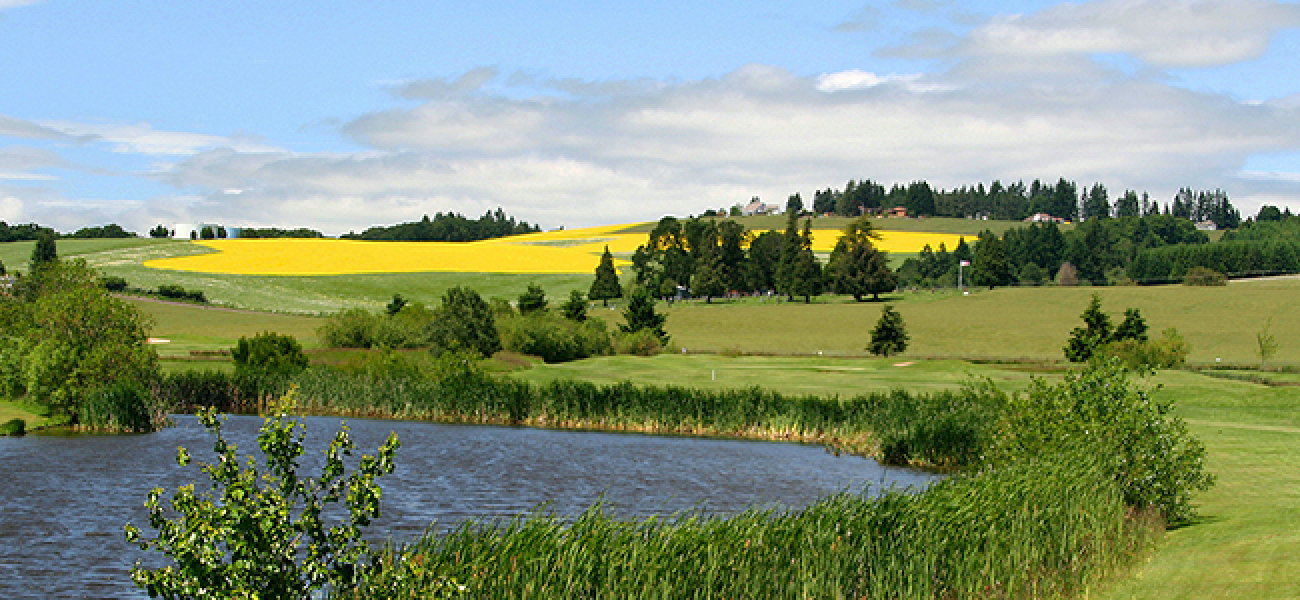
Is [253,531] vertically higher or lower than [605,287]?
lower

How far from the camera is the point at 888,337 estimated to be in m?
88.6

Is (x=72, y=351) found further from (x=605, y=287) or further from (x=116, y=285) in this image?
(x=605, y=287)

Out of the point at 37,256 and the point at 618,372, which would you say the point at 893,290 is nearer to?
the point at 618,372

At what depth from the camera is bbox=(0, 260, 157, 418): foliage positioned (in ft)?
151

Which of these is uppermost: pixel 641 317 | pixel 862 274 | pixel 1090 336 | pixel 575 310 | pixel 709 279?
pixel 862 274

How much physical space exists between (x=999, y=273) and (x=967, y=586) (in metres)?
137

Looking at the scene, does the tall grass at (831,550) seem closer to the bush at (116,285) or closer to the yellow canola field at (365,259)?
the bush at (116,285)

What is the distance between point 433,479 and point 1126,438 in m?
19.6

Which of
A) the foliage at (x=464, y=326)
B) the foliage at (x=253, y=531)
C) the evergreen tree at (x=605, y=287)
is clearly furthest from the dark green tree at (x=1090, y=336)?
the foliage at (x=253, y=531)

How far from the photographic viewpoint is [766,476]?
1438 inches

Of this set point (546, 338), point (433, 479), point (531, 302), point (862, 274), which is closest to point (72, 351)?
point (433, 479)

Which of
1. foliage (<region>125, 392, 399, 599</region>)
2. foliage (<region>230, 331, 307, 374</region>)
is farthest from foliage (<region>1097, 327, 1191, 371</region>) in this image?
foliage (<region>125, 392, 399, 599</region>)

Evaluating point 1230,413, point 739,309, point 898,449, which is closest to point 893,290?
point 739,309

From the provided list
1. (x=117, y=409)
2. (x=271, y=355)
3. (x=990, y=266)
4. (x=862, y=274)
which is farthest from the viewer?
(x=990, y=266)
